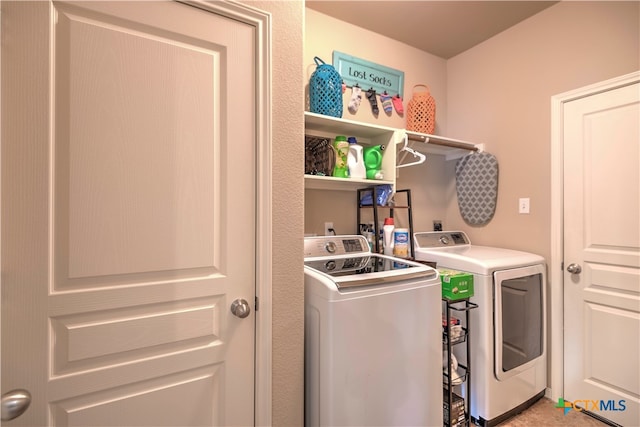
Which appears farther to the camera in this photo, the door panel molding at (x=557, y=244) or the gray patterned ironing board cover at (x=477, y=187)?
the gray patterned ironing board cover at (x=477, y=187)

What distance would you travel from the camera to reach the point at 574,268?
195 cm

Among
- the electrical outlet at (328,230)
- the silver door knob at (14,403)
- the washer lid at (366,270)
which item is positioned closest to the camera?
the silver door knob at (14,403)

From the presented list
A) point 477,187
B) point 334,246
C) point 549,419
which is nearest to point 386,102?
point 477,187

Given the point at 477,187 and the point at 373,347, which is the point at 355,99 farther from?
the point at 373,347

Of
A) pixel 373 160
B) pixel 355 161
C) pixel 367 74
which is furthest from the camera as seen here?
pixel 367 74

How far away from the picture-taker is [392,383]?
123cm

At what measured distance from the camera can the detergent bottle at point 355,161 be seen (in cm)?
190

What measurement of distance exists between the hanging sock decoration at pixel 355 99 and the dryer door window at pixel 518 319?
1472 millimetres

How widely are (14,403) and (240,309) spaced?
61cm

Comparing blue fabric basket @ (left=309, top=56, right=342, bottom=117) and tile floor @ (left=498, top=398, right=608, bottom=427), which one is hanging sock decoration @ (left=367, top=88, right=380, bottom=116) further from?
tile floor @ (left=498, top=398, right=608, bottom=427)

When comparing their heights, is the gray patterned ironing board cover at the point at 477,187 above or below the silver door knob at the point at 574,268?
above

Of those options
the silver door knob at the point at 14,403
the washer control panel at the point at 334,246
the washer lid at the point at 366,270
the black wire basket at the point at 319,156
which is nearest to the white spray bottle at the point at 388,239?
the washer control panel at the point at 334,246

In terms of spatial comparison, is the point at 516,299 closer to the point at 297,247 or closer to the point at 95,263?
the point at 297,247

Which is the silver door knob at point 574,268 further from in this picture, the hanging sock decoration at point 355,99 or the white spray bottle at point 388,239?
the hanging sock decoration at point 355,99
